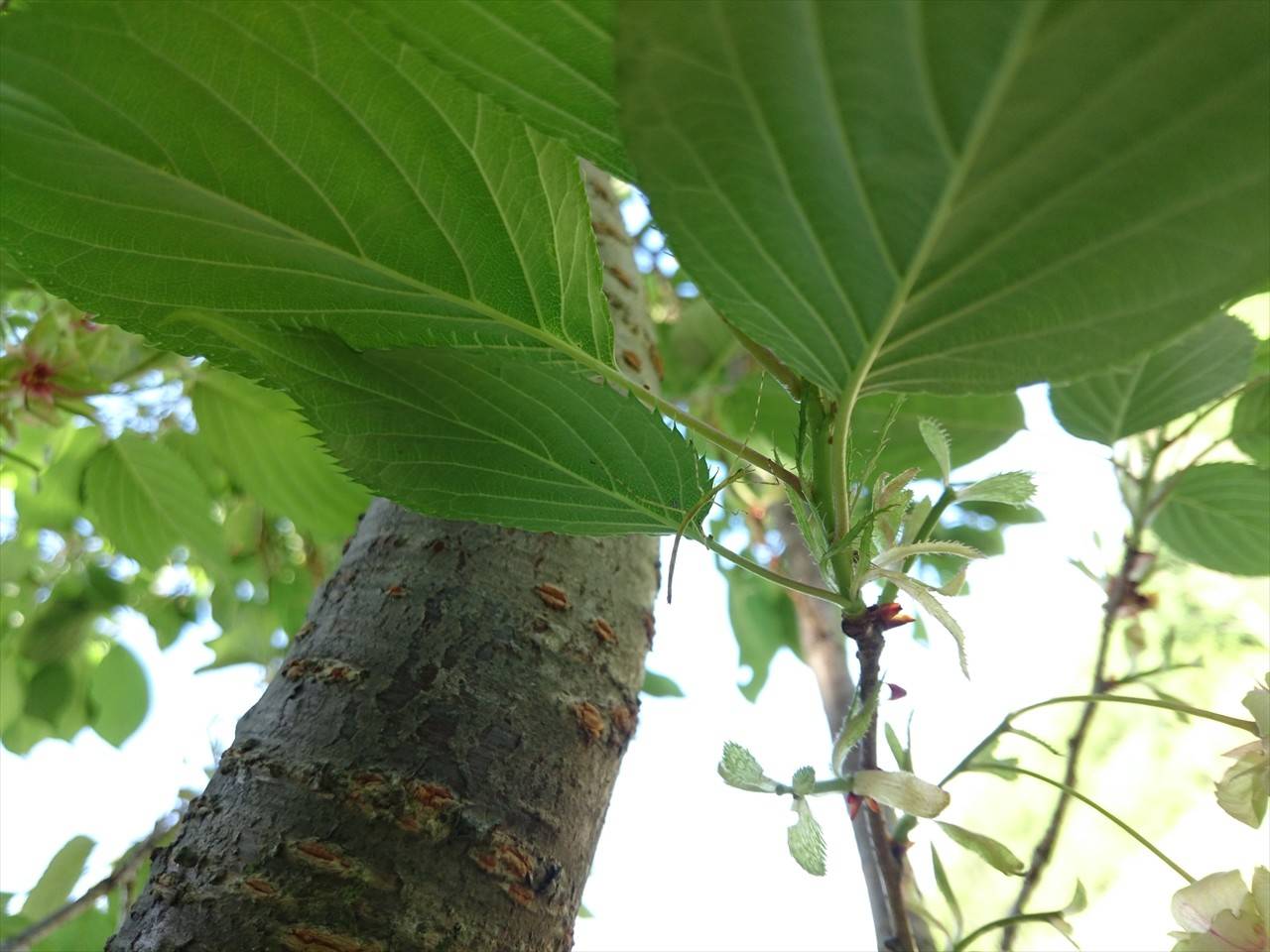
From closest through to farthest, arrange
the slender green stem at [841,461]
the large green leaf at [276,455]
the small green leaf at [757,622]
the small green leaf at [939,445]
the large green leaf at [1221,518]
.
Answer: the slender green stem at [841,461] < the small green leaf at [939,445] < the large green leaf at [1221,518] < the large green leaf at [276,455] < the small green leaf at [757,622]

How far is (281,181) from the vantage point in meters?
0.30

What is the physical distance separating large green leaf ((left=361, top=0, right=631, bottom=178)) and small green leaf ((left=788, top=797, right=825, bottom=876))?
0.86 feet

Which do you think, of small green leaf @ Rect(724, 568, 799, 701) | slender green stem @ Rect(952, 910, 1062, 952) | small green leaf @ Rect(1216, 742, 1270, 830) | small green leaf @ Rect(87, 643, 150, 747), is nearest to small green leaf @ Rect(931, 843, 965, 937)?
slender green stem @ Rect(952, 910, 1062, 952)

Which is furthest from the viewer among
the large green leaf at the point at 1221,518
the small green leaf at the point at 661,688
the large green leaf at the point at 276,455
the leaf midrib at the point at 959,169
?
the small green leaf at the point at 661,688

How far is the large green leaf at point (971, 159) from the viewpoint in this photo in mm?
200

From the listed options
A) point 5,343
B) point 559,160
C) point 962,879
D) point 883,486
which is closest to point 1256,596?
point 962,879

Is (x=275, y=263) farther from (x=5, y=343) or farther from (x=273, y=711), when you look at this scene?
(x=5, y=343)

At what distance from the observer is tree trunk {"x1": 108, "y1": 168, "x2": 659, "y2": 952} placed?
324 millimetres

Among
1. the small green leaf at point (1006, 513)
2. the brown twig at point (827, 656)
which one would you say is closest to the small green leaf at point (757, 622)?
the brown twig at point (827, 656)

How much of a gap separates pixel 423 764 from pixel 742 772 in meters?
0.13

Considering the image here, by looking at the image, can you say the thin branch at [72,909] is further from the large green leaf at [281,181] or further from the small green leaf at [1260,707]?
the small green leaf at [1260,707]

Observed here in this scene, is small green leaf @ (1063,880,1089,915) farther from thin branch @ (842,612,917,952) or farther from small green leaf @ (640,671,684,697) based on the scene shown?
small green leaf @ (640,671,684,697)

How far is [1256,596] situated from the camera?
1078 millimetres

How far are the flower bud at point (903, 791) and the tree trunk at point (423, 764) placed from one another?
0.41ft
